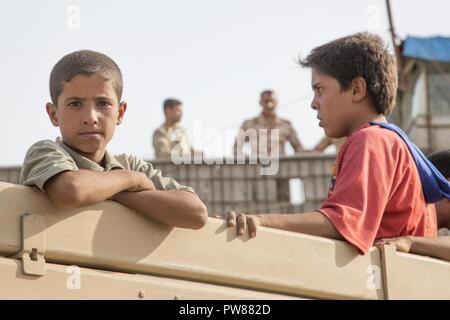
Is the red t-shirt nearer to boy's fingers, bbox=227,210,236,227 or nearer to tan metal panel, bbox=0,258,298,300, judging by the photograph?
boy's fingers, bbox=227,210,236,227

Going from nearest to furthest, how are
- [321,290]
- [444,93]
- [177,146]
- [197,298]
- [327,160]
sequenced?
[197,298] → [321,290] → [177,146] → [327,160] → [444,93]

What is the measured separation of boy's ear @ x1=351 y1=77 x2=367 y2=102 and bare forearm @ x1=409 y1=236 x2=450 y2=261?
2.10 ft

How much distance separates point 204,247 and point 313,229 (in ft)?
1.73

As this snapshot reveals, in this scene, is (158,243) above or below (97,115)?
below

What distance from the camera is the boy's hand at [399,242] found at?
14.7ft

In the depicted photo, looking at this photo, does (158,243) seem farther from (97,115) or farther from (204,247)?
(97,115)

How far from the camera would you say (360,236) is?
4363 millimetres

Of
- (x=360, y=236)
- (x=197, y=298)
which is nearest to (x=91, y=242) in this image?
(x=197, y=298)

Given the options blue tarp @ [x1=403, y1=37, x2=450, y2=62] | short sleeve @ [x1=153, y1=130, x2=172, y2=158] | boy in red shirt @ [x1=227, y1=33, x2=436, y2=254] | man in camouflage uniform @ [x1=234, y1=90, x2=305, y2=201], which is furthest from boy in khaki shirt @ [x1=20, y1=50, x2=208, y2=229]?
blue tarp @ [x1=403, y1=37, x2=450, y2=62]

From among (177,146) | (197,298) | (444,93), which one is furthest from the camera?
(444,93)

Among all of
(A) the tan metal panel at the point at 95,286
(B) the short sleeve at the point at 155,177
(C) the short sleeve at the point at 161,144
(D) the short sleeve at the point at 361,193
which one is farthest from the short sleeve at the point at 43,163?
(C) the short sleeve at the point at 161,144

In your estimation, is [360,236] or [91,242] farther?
[360,236]

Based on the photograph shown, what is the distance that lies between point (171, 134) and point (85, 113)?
35.4 ft

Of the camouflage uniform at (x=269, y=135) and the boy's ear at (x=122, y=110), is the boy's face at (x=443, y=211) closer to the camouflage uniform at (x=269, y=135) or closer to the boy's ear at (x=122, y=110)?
the boy's ear at (x=122, y=110)
